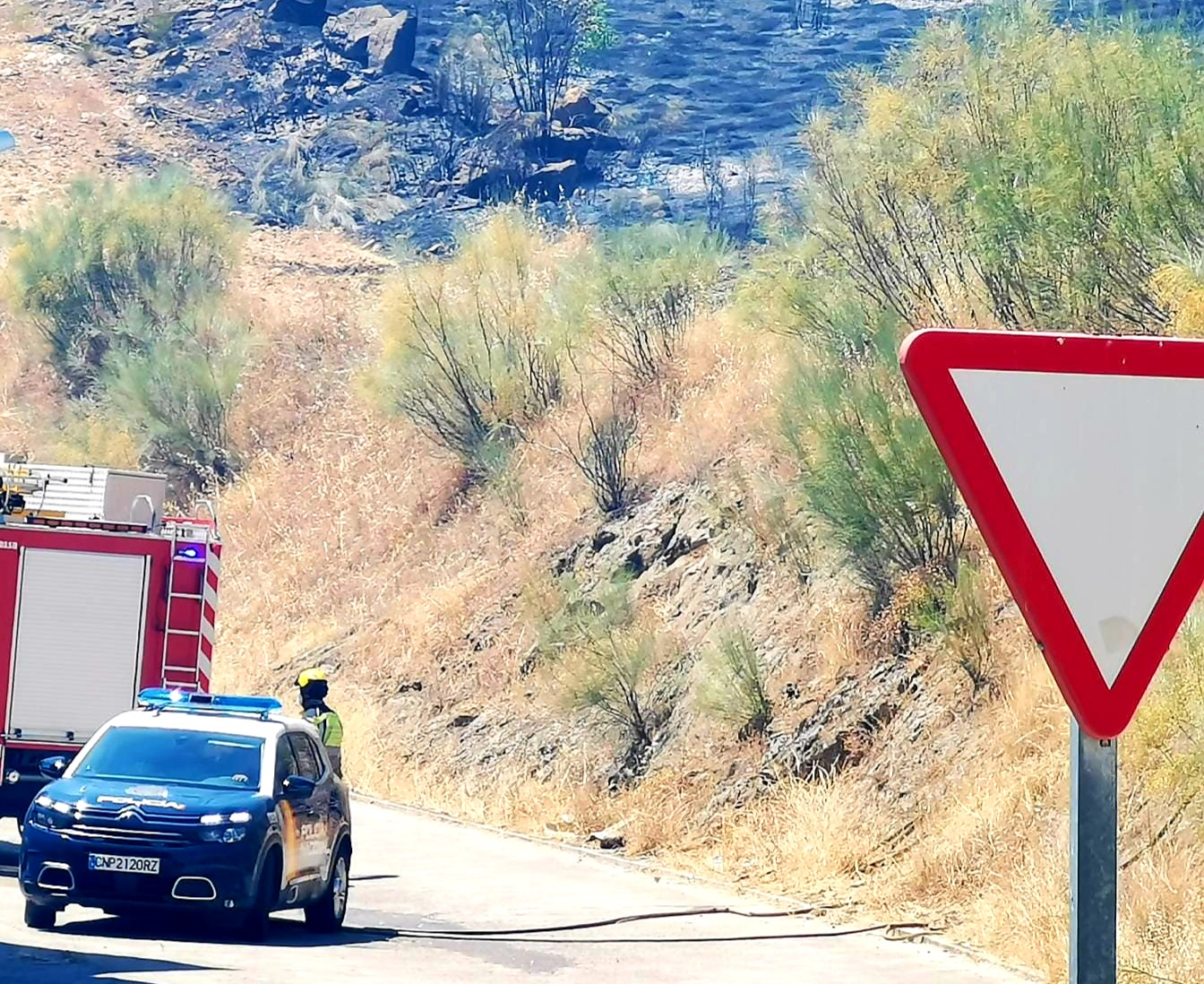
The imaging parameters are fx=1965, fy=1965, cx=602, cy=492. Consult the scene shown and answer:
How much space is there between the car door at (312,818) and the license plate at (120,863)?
1142 millimetres

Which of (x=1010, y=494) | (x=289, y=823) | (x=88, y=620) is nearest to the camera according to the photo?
(x=1010, y=494)

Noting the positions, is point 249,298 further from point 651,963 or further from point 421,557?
point 651,963

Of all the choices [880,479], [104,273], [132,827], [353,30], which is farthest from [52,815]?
[353,30]

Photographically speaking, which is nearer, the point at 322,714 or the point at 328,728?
the point at 328,728

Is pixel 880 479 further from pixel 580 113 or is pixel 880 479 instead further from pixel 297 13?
pixel 297 13

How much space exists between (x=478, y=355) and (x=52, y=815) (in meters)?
22.2

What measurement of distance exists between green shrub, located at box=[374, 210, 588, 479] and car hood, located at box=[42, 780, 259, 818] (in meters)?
20.1

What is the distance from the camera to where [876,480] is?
61.9ft

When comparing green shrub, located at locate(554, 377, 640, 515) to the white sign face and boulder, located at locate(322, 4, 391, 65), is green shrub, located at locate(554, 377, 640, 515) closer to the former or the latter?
the white sign face

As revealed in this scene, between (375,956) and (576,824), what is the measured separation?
859 centimetres

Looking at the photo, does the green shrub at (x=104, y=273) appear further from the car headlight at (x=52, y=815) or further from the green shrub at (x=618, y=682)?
the car headlight at (x=52, y=815)

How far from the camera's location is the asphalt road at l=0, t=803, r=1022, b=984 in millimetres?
11664

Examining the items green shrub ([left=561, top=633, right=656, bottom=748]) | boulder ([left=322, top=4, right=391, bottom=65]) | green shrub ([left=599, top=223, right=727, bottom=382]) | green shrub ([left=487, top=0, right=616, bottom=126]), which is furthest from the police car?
boulder ([left=322, top=4, right=391, bottom=65])

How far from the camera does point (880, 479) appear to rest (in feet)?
61.9
